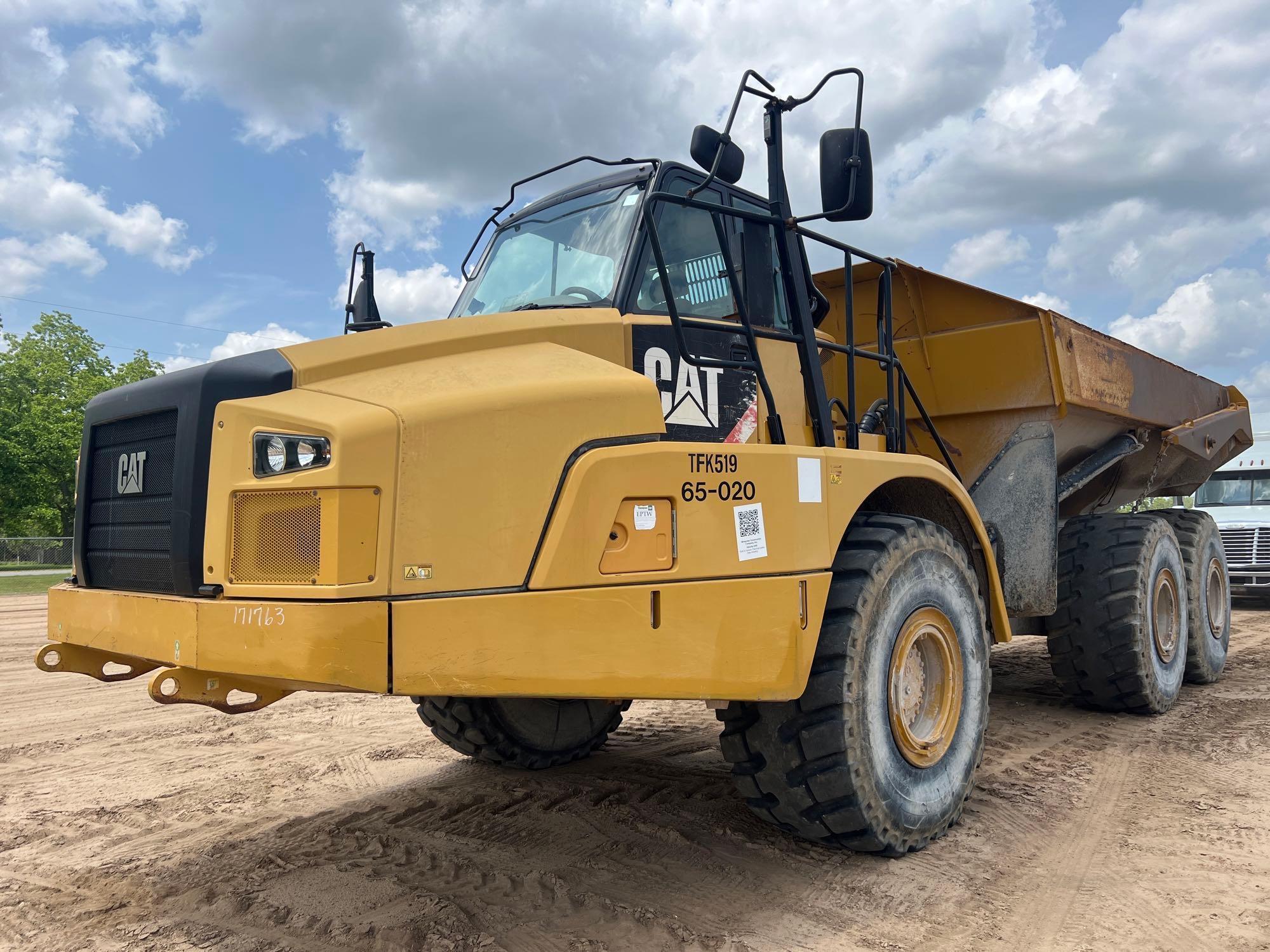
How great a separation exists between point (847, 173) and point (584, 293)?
1064 mm

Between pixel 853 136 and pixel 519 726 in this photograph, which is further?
pixel 519 726

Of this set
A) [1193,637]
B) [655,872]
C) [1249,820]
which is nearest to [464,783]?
[655,872]

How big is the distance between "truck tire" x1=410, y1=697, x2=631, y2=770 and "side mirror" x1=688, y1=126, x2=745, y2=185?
254 cm

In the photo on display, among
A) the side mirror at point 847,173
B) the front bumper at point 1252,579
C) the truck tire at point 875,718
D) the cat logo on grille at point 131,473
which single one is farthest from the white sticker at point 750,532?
the front bumper at point 1252,579

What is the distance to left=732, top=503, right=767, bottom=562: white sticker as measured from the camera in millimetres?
3301

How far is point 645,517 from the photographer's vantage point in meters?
3.12

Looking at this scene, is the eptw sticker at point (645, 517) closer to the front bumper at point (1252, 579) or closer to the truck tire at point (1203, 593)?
the truck tire at point (1203, 593)

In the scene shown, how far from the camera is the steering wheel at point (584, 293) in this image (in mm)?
3711

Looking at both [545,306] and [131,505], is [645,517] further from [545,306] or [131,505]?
[131,505]

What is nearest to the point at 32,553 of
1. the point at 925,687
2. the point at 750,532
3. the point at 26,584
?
the point at 26,584

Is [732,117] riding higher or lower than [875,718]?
higher

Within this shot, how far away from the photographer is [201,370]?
3.16 meters

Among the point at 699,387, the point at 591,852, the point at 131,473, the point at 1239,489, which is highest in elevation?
the point at 1239,489

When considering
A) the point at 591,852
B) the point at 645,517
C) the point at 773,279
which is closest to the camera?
the point at 645,517
